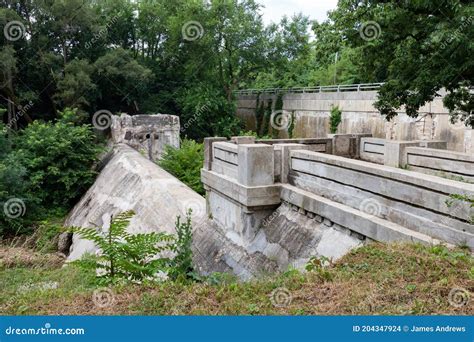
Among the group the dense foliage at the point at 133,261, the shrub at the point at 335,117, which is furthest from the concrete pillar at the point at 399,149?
the shrub at the point at 335,117

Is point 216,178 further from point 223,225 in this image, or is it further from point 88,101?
point 88,101

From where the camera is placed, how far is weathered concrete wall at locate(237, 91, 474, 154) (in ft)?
57.4

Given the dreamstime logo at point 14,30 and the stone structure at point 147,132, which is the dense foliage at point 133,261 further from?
the dreamstime logo at point 14,30

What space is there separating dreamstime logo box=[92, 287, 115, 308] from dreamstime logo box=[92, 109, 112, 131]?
77.7 feet

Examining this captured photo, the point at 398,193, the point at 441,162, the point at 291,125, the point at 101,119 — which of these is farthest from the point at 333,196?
the point at 291,125

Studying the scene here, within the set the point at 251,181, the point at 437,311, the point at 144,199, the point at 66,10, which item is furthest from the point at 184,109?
the point at 437,311

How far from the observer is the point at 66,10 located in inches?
1000

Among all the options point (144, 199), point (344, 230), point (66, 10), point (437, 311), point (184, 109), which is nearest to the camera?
point (437, 311)

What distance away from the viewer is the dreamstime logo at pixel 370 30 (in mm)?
9344

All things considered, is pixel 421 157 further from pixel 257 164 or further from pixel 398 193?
pixel 398 193

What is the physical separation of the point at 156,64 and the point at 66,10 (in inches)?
377

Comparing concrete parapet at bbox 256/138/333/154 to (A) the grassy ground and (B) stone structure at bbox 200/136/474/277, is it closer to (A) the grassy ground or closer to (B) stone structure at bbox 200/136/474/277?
(B) stone structure at bbox 200/136/474/277

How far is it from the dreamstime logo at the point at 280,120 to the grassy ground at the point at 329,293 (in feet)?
88.0

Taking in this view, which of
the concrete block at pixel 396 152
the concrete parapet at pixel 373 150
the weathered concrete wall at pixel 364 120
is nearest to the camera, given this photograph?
the concrete block at pixel 396 152
